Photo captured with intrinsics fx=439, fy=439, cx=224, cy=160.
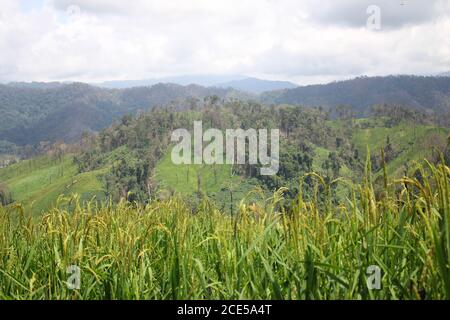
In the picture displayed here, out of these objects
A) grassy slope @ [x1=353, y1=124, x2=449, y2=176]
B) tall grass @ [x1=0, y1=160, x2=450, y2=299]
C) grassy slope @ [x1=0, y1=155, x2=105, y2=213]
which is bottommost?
grassy slope @ [x1=0, y1=155, x2=105, y2=213]

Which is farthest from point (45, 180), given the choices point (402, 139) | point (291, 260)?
point (291, 260)

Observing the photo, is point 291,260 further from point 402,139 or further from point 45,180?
point 45,180

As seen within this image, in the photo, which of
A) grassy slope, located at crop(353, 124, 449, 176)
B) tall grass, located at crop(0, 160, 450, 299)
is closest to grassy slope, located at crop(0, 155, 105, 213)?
grassy slope, located at crop(353, 124, 449, 176)

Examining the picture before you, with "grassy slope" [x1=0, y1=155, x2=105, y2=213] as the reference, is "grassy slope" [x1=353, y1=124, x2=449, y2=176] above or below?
above

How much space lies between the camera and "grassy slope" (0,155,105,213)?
135 metres

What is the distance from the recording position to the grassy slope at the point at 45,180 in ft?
444

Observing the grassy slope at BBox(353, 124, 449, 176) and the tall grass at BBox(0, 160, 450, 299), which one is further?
the grassy slope at BBox(353, 124, 449, 176)

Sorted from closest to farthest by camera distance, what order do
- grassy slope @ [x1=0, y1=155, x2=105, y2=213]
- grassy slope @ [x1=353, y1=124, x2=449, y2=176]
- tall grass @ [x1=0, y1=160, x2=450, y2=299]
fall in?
tall grass @ [x1=0, y1=160, x2=450, y2=299] < grassy slope @ [x1=0, y1=155, x2=105, y2=213] < grassy slope @ [x1=353, y1=124, x2=449, y2=176]

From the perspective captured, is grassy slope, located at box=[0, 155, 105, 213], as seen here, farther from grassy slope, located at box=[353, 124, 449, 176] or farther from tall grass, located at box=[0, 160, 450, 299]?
tall grass, located at box=[0, 160, 450, 299]

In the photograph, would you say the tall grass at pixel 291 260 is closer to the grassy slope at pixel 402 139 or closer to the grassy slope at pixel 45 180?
the grassy slope at pixel 45 180

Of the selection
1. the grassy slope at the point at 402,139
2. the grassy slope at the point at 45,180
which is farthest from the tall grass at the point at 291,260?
the grassy slope at the point at 402,139

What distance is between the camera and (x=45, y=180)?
173000mm
